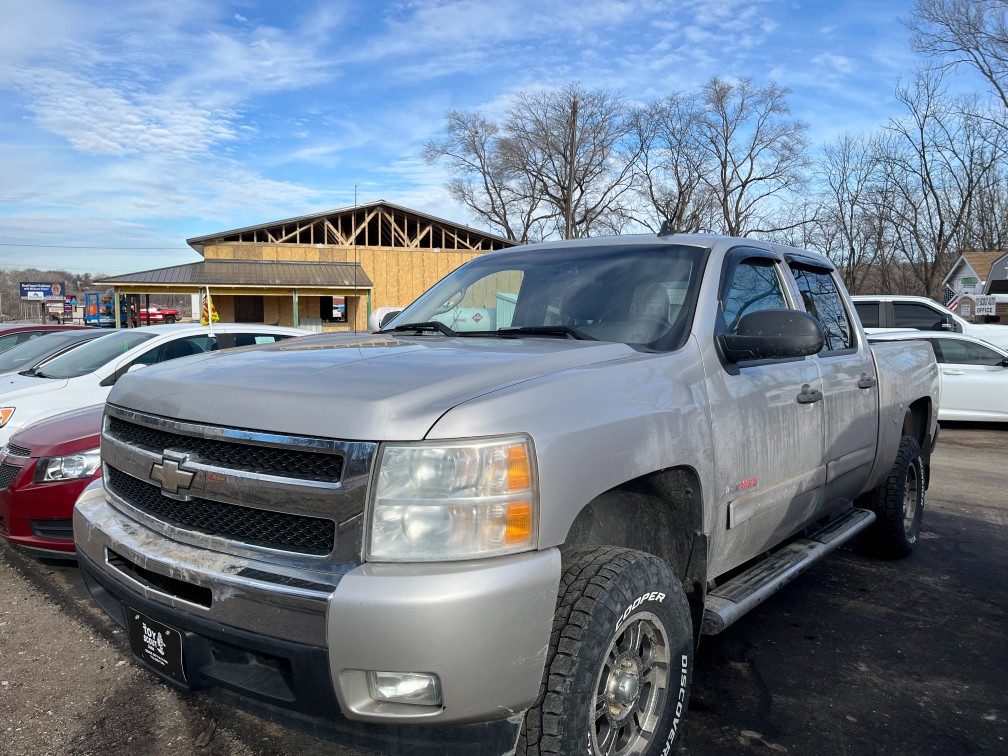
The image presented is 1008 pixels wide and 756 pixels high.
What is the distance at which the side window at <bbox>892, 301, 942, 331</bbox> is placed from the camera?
1367cm

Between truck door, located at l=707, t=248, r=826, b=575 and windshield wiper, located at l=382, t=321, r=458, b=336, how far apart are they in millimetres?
1159

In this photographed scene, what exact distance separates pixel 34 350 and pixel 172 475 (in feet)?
30.0

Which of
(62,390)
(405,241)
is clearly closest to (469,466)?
(62,390)

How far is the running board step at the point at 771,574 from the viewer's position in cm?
284

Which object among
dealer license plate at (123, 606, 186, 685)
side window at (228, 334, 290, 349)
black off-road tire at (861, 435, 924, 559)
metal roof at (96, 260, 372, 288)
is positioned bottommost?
black off-road tire at (861, 435, 924, 559)

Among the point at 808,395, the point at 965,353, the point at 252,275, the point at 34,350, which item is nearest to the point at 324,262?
the point at 252,275

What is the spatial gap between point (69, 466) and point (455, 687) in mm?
3524

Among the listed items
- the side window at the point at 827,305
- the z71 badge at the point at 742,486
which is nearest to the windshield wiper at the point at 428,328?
the z71 badge at the point at 742,486

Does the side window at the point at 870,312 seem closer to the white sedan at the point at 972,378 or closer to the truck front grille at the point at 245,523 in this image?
the white sedan at the point at 972,378

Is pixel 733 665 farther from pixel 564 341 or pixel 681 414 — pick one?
pixel 564 341

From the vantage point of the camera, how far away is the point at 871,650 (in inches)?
145

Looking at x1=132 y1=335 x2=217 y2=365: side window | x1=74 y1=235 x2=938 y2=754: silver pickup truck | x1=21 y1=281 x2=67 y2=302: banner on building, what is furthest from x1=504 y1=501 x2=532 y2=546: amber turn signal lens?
x1=21 y1=281 x2=67 y2=302: banner on building

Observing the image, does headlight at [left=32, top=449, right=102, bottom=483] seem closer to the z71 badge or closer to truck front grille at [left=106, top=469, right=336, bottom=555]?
truck front grille at [left=106, top=469, right=336, bottom=555]

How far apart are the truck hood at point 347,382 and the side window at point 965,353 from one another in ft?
33.9
